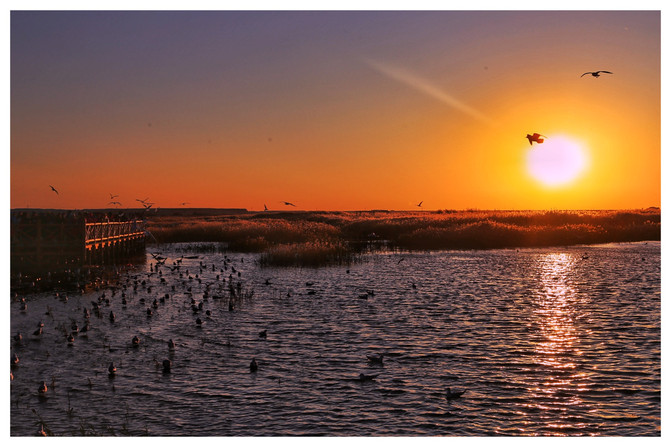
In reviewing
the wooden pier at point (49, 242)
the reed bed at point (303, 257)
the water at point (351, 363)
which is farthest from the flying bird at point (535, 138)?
the wooden pier at point (49, 242)

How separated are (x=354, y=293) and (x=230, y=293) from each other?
6.06 metres

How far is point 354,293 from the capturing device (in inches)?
1182

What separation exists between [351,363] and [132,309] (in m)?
12.4

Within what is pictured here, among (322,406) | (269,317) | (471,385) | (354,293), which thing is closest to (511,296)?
(354,293)

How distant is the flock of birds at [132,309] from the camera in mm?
16359

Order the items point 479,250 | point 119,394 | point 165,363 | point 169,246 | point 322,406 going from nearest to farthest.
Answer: point 322,406 → point 119,394 → point 165,363 → point 479,250 → point 169,246

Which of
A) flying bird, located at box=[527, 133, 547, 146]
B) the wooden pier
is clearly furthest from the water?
the wooden pier

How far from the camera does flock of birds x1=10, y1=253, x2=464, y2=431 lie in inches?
644

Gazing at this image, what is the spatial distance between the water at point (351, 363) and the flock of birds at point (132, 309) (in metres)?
0.18

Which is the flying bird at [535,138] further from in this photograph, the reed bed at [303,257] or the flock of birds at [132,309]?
the reed bed at [303,257]

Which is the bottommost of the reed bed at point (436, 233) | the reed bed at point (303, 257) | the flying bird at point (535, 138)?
the reed bed at point (303, 257)

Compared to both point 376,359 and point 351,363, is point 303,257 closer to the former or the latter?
point 351,363

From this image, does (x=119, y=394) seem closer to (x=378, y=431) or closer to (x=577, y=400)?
(x=378, y=431)

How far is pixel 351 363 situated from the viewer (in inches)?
654
